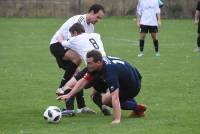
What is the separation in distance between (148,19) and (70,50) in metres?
10.6

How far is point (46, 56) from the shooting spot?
2211 cm

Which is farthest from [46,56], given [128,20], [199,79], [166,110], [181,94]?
[128,20]

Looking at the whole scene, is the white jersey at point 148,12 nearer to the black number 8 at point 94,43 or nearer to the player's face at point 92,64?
the black number 8 at point 94,43

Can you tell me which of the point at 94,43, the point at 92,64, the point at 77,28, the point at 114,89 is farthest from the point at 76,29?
the point at 114,89

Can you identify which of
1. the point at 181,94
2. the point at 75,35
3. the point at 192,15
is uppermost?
the point at 75,35

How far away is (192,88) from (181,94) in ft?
2.90

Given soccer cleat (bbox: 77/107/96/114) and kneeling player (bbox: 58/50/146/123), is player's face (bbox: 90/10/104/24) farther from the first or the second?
soccer cleat (bbox: 77/107/96/114)

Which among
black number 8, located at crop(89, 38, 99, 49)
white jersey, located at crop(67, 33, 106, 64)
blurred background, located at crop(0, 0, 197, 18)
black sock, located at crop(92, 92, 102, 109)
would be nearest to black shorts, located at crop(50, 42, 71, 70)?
white jersey, located at crop(67, 33, 106, 64)

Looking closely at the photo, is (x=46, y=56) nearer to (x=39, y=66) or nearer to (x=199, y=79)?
(x=39, y=66)

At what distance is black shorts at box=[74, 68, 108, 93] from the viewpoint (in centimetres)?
1105

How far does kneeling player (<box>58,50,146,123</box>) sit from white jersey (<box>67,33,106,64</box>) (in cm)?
43

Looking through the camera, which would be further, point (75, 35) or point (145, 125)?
point (75, 35)

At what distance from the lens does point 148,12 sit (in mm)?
22031

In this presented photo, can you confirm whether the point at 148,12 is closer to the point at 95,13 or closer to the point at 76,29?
the point at 95,13
